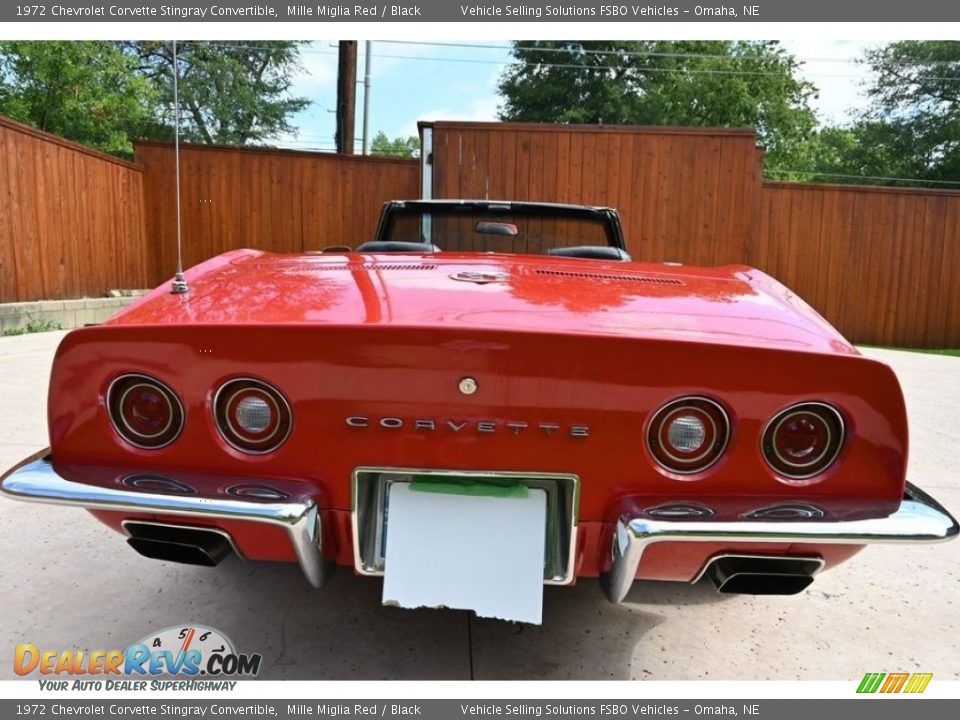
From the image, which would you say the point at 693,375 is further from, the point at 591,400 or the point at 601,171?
the point at 601,171

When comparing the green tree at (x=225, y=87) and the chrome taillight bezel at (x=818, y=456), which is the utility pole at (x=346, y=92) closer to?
the green tree at (x=225, y=87)

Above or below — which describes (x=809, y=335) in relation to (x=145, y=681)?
above

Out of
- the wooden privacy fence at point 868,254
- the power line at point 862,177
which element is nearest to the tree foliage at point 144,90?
the wooden privacy fence at point 868,254

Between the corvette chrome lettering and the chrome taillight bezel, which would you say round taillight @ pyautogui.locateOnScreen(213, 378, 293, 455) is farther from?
the chrome taillight bezel

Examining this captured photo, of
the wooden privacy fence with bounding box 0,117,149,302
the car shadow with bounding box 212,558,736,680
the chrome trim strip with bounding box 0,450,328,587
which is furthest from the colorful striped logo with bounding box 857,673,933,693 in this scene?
the wooden privacy fence with bounding box 0,117,149,302

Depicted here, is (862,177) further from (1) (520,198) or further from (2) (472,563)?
(2) (472,563)

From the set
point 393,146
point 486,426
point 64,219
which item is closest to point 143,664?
point 486,426

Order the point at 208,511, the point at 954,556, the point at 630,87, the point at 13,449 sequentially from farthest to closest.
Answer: the point at 630,87, the point at 13,449, the point at 954,556, the point at 208,511

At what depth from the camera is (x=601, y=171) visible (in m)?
8.27

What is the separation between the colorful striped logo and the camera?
1.64m

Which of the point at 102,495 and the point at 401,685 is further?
the point at 401,685

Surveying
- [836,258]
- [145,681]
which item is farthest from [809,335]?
[836,258]

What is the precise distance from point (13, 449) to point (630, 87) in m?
23.4

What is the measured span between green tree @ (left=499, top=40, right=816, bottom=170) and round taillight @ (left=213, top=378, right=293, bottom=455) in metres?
22.3
